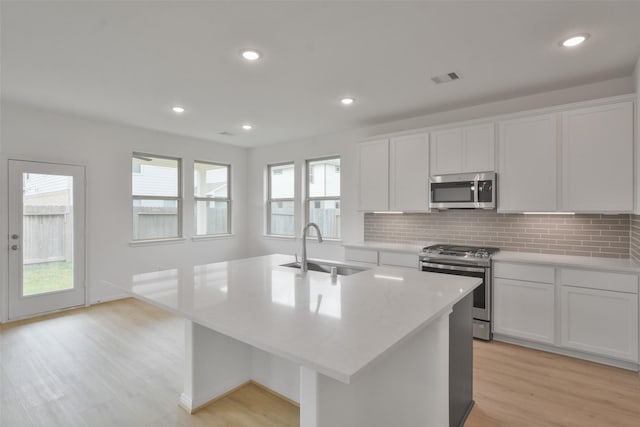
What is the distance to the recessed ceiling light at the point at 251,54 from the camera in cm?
265

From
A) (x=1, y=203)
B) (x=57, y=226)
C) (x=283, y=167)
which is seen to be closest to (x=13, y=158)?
(x=1, y=203)

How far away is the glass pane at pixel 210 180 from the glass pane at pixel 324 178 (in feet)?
5.80

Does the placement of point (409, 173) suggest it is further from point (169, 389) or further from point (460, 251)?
point (169, 389)

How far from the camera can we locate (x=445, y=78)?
319cm

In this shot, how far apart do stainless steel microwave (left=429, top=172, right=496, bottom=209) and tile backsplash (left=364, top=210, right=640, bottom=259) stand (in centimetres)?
39

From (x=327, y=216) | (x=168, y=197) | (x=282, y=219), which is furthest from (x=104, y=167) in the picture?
(x=327, y=216)

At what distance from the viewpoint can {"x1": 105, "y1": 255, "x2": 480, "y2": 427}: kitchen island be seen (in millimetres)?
1241

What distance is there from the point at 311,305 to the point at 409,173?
295 cm

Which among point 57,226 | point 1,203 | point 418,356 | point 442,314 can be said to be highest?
point 1,203

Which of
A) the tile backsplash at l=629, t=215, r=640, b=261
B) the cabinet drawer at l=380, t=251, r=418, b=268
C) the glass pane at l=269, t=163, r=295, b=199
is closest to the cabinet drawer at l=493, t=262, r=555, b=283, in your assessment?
the tile backsplash at l=629, t=215, r=640, b=261

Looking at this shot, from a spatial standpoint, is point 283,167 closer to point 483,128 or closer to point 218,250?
point 218,250

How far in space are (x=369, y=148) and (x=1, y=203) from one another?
4525 mm

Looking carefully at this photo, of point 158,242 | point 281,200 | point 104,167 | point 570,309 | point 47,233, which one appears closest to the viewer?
point 570,309

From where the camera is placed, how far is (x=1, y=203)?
12.9 ft
